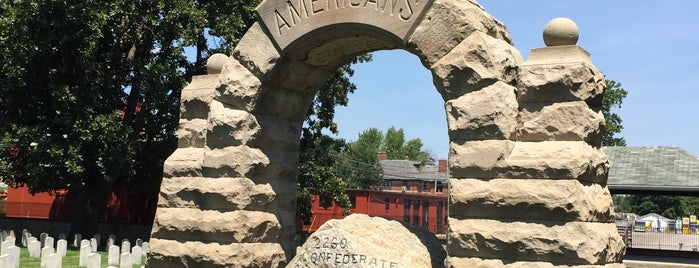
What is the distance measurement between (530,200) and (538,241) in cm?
34

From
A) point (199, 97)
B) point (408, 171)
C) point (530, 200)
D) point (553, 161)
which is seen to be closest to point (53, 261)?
point (199, 97)

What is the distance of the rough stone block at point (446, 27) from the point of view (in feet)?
21.2

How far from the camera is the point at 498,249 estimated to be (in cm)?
598

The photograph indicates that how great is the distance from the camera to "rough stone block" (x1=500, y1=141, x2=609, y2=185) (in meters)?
5.87

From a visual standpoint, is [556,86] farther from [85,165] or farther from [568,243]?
[85,165]

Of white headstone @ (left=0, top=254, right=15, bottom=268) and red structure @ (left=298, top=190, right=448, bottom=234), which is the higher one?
white headstone @ (left=0, top=254, right=15, bottom=268)

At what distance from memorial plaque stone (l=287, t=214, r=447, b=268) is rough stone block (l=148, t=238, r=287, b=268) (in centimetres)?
81

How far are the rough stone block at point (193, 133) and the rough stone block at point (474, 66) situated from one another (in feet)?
10.1

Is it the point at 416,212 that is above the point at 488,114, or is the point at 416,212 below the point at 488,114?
below

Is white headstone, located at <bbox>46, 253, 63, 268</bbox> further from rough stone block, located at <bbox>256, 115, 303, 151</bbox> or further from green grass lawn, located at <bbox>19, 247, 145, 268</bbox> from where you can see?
rough stone block, located at <bbox>256, 115, 303, 151</bbox>

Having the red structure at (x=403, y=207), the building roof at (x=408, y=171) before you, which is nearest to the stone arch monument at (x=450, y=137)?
the red structure at (x=403, y=207)

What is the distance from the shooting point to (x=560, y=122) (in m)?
6.09

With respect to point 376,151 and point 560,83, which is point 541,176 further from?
point 376,151

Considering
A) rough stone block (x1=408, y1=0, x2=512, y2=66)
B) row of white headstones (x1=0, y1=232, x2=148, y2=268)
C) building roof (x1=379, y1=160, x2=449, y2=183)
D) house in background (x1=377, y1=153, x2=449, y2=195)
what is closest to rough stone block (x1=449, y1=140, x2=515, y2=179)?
rough stone block (x1=408, y1=0, x2=512, y2=66)
